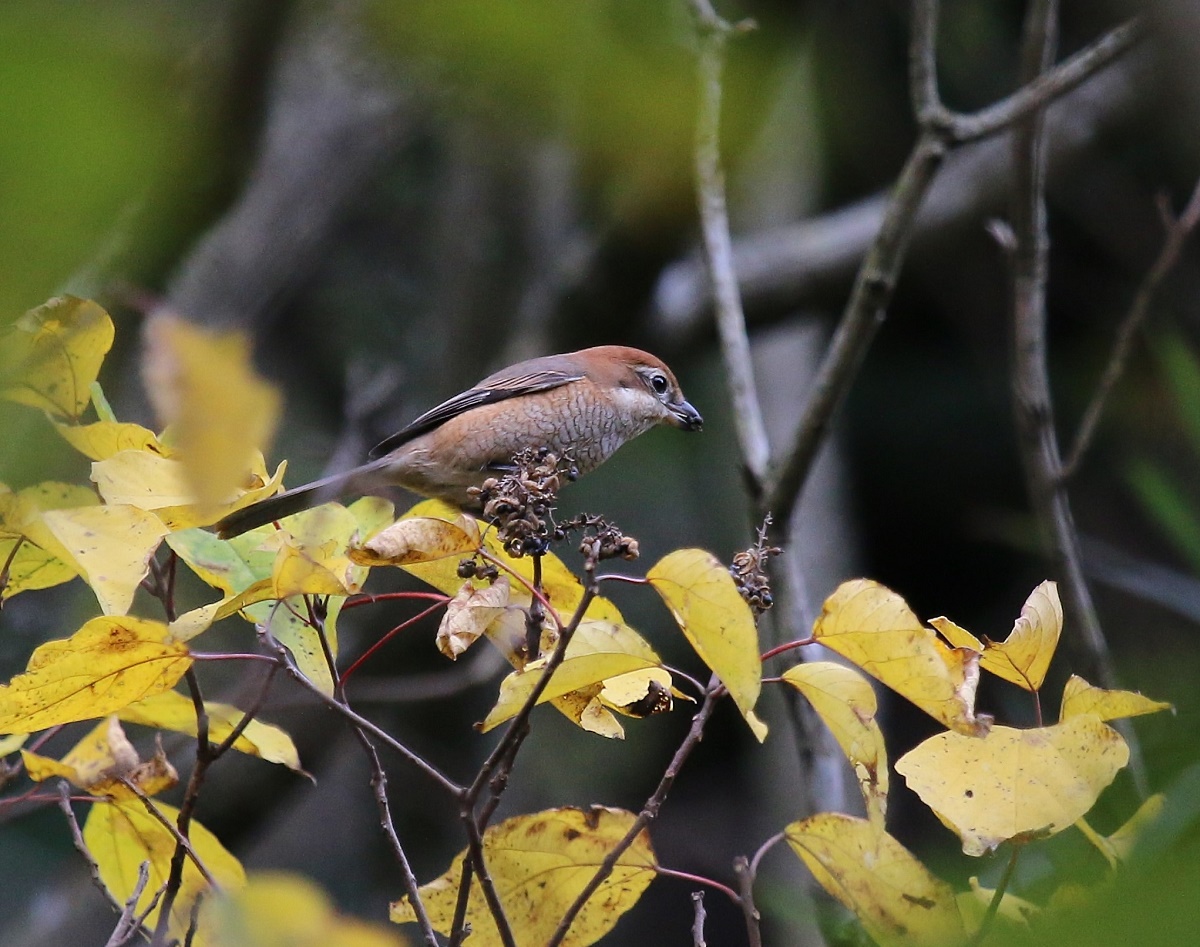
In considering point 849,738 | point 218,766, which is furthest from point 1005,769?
point 218,766

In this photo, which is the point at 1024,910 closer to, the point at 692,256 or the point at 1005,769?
the point at 1005,769

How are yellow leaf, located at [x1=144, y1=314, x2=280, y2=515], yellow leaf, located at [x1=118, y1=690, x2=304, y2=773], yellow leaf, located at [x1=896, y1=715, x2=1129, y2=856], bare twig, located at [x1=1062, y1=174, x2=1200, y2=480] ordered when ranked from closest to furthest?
yellow leaf, located at [x1=144, y1=314, x2=280, y2=515] < yellow leaf, located at [x1=896, y1=715, x2=1129, y2=856] < yellow leaf, located at [x1=118, y1=690, x2=304, y2=773] < bare twig, located at [x1=1062, y1=174, x2=1200, y2=480]

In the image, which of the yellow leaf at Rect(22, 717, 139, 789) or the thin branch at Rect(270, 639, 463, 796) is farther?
the yellow leaf at Rect(22, 717, 139, 789)

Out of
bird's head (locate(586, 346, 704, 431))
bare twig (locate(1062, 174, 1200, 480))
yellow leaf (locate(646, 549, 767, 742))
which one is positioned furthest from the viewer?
bird's head (locate(586, 346, 704, 431))

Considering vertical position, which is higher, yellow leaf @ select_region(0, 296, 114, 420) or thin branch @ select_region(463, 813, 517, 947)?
yellow leaf @ select_region(0, 296, 114, 420)

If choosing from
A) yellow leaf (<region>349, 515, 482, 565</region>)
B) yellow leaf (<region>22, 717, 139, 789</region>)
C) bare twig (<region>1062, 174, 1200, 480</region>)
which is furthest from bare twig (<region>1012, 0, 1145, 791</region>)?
yellow leaf (<region>22, 717, 139, 789</region>)

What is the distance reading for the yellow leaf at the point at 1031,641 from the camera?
1636 mm

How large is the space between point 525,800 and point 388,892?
880 millimetres

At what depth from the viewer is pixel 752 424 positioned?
335 cm

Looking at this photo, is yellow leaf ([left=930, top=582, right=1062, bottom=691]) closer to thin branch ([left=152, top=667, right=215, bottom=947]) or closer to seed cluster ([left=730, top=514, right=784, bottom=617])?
seed cluster ([left=730, top=514, right=784, bottom=617])

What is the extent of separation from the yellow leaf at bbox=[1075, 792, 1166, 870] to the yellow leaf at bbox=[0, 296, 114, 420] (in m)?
1.41

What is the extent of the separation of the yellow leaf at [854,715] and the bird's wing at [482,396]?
173cm

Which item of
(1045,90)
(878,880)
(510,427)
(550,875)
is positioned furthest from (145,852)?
(1045,90)

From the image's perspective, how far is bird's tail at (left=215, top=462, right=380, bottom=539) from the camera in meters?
2.16
